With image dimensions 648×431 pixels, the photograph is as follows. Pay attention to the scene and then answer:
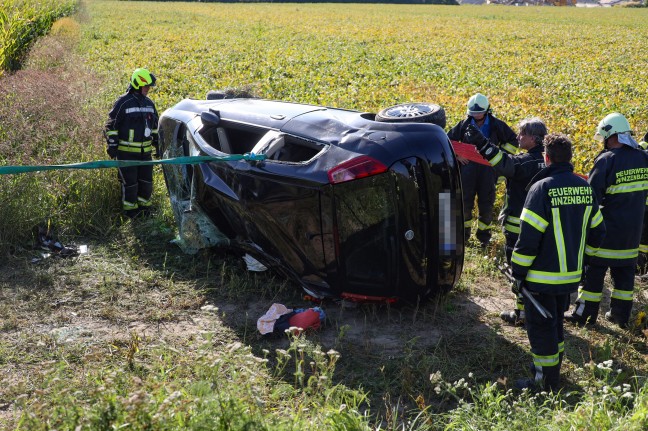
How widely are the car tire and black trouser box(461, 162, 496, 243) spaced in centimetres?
166

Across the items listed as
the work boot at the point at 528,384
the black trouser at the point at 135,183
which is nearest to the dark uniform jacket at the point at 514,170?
the work boot at the point at 528,384

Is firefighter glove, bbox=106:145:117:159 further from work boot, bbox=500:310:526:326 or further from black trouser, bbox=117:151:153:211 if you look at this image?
work boot, bbox=500:310:526:326

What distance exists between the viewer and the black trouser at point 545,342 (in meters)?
4.23

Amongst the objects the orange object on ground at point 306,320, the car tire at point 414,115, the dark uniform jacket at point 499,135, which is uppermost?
the car tire at point 414,115

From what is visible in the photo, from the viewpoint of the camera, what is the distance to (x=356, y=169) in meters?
4.75

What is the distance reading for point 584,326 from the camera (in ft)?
17.1

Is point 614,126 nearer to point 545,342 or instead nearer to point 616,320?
point 616,320

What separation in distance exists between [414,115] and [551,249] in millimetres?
1661

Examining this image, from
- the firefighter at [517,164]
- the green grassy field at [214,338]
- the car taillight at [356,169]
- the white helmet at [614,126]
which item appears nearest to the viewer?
the green grassy field at [214,338]

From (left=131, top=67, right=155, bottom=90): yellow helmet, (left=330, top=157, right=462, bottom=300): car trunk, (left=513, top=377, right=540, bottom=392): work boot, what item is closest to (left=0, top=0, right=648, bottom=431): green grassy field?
(left=513, top=377, right=540, bottom=392): work boot

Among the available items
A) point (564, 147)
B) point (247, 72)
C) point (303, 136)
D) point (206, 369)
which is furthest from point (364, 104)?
point (206, 369)

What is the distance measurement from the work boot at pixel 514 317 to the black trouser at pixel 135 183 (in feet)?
13.9

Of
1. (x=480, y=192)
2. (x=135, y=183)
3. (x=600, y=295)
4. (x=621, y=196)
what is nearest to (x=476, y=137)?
(x=621, y=196)

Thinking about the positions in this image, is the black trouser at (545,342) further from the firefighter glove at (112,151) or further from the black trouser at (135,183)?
the firefighter glove at (112,151)
